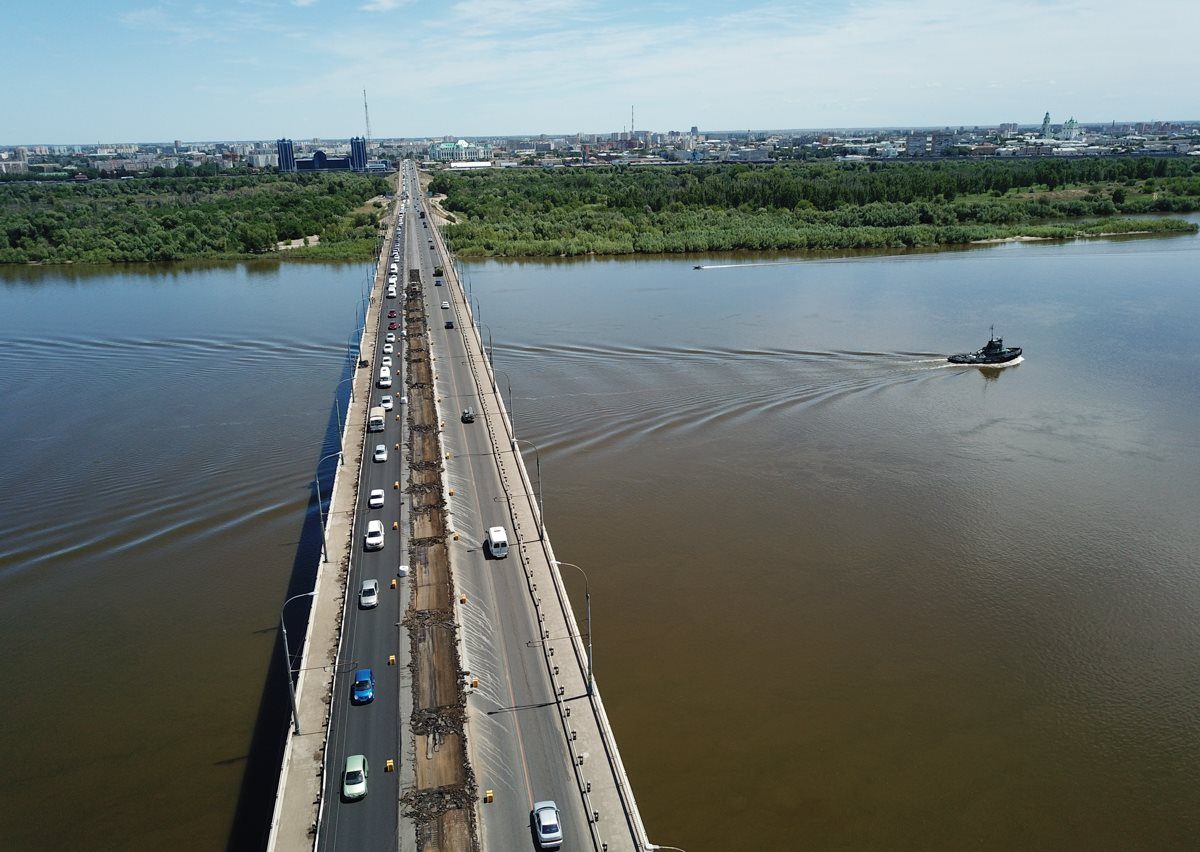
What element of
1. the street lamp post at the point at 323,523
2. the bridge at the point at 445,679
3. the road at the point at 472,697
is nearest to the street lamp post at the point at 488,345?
the street lamp post at the point at 323,523

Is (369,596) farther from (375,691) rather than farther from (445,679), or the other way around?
(445,679)

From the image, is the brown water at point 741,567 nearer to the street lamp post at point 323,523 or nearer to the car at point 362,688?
the street lamp post at point 323,523

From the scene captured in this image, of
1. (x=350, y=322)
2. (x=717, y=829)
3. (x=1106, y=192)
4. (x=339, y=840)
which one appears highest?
(x=1106, y=192)

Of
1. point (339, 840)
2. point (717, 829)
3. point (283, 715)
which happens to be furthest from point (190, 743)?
point (717, 829)

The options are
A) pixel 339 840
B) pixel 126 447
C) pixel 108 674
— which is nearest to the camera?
pixel 339 840

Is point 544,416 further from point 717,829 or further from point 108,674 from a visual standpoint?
point 717,829

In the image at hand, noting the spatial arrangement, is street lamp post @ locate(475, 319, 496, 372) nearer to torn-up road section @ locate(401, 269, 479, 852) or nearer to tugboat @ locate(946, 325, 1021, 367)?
torn-up road section @ locate(401, 269, 479, 852)

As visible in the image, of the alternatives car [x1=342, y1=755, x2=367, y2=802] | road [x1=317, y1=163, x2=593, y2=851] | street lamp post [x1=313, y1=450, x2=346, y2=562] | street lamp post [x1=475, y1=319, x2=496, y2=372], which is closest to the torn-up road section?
road [x1=317, y1=163, x2=593, y2=851]

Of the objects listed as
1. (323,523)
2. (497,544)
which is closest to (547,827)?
(497,544)
